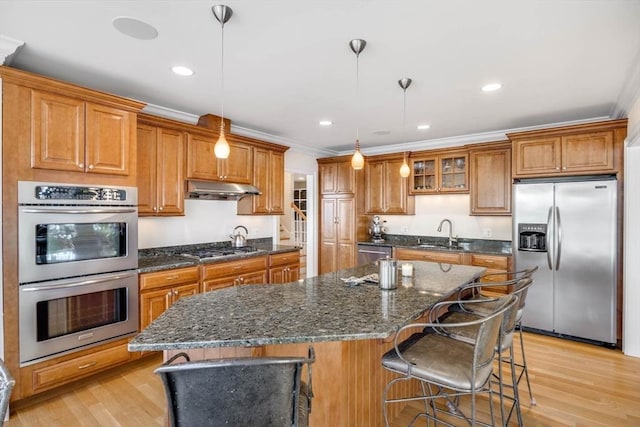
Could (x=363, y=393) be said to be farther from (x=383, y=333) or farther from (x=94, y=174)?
(x=94, y=174)

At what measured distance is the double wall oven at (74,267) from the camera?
2389 millimetres

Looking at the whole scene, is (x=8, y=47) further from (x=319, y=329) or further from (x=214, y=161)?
(x=319, y=329)

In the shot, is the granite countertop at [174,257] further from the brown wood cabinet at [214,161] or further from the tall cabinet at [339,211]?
the tall cabinet at [339,211]

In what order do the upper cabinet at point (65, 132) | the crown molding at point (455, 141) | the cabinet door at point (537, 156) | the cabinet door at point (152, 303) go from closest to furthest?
1. the upper cabinet at point (65, 132)
2. the cabinet door at point (152, 303)
3. the cabinet door at point (537, 156)
4. the crown molding at point (455, 141)

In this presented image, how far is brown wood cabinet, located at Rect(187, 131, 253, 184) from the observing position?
3787mm

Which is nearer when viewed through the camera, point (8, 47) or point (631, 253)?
point (8, 47)

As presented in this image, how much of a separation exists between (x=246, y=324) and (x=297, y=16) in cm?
172

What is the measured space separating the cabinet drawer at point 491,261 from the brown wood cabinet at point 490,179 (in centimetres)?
64

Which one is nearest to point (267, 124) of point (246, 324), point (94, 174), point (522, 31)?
point (94, 174)

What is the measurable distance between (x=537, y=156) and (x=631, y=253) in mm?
1347

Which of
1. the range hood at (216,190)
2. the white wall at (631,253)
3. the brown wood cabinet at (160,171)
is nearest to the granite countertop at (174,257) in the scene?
the brown wood cabinet at (160,171)

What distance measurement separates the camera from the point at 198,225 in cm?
422

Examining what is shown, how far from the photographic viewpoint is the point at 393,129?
4.62 m

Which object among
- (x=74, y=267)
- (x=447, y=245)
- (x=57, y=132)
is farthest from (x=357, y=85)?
(x=447, y=245)
